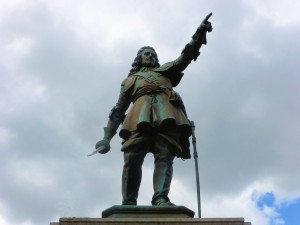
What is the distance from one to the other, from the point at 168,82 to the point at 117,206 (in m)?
2.92

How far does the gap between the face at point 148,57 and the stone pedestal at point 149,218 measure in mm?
3503

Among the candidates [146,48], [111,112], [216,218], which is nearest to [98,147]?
[111,112]

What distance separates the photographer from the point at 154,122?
9.80 m

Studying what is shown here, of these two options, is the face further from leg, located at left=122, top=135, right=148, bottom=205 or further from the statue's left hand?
leg, located at left=122, top=135, right=148, bottom=205

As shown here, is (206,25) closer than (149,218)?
No

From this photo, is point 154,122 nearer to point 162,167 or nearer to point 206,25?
point 162,167

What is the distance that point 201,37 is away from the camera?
10656 mm

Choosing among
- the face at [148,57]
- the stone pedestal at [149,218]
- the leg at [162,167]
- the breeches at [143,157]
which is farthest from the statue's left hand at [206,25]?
the stone pedestal at [149,218]

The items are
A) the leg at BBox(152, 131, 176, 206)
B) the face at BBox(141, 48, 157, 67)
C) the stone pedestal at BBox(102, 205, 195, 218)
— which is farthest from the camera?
the face at BBox(141, 48, 157, 67)

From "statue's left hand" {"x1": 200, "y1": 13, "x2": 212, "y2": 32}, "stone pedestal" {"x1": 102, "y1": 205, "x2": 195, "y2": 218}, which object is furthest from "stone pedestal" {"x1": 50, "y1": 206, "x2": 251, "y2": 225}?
"statue's left hand" {"x1": 200, "y1": 13, "x2": 212, "y2": 32}

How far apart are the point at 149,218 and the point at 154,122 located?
2058 mm

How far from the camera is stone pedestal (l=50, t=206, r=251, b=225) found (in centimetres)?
805

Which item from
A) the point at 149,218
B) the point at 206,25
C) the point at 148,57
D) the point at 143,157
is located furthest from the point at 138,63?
the point at 149,218

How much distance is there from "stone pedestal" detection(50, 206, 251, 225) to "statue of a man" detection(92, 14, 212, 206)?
1.26 ft
